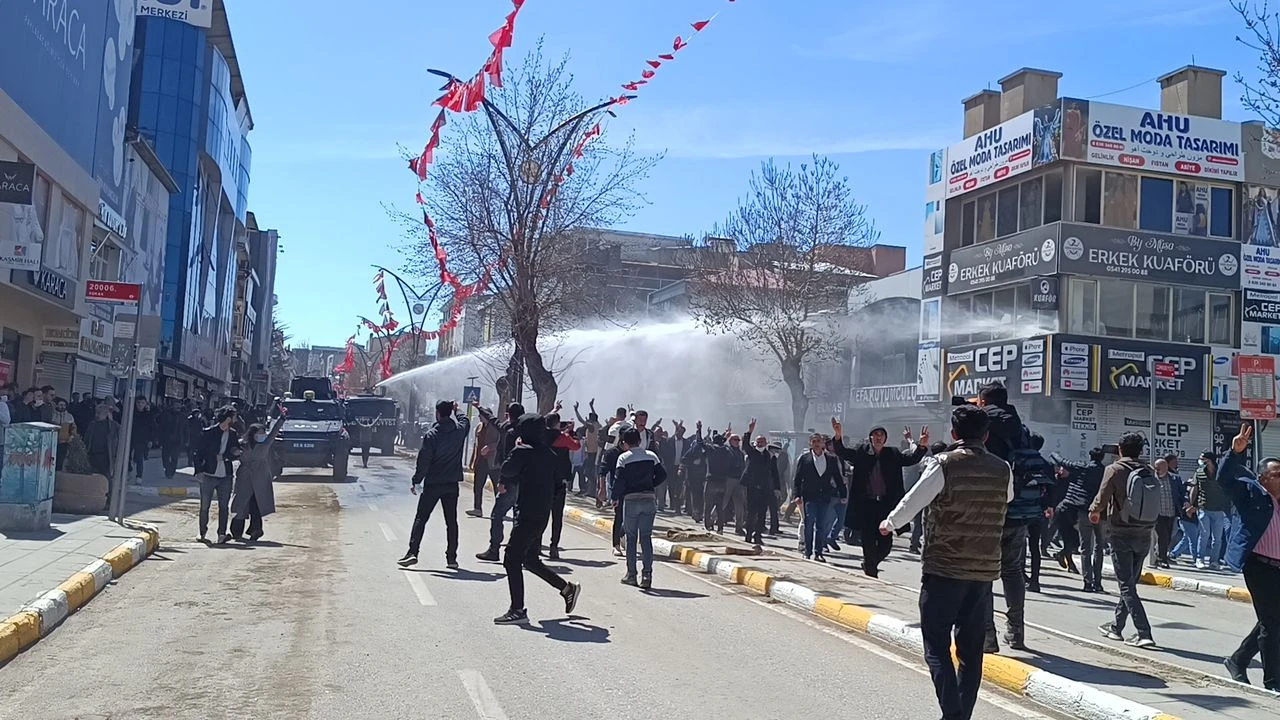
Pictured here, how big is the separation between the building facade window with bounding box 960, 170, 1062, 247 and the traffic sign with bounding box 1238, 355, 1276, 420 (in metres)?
16.4

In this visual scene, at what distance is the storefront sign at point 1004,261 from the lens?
32.4 meters

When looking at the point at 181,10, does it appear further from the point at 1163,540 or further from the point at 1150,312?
the point at 1163,540

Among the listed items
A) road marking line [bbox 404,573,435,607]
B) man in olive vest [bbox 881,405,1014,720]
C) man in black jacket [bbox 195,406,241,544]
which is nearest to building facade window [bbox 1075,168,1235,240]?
man in black jacket [bbox 195,406,241,544]

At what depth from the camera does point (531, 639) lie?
837 centimetres

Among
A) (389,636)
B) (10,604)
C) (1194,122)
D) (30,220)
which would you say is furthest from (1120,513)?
(1194,122)

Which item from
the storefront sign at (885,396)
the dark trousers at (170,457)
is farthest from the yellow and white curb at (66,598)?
the storefront sign at (885,396)

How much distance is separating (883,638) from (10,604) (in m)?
6.96

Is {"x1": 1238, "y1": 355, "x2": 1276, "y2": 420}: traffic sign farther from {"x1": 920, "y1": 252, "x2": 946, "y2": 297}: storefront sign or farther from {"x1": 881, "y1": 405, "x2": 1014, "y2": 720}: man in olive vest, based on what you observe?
{"x1": 920, "y1": 252, "x2": 946, "y2": 297}: storefront sign

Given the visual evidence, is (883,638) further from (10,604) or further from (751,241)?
(751,241)

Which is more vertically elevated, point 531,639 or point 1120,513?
point 1120,513

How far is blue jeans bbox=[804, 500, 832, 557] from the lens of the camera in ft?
50.0

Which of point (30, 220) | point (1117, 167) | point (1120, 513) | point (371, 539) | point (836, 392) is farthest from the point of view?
point (836, 392)

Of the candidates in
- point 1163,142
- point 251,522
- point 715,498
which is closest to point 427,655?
point 251,522

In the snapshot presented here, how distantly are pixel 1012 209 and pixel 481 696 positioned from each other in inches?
1239
